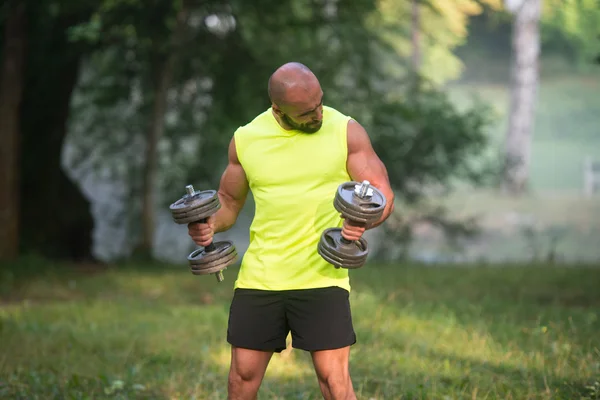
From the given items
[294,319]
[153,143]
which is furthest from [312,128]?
[153,143]

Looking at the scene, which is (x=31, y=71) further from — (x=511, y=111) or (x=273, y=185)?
(x=511, y=111)

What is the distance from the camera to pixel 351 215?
452cm

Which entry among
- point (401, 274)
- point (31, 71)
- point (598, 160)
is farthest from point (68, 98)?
point (598, 160)

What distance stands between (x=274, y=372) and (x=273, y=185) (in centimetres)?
292

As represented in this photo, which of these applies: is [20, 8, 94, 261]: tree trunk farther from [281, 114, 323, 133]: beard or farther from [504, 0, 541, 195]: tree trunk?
[504, 0, 541, 195]: tree trunk

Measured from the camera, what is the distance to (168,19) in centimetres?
1669

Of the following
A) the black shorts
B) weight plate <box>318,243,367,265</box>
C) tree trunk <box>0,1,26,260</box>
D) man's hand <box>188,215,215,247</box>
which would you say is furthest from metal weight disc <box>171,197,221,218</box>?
tree trunk <box>0,1,26,260</box>

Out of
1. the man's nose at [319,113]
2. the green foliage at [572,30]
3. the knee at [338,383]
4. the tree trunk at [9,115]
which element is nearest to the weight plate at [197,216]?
the man's nose at [319,113]

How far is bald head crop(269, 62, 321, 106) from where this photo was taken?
15.8 feet

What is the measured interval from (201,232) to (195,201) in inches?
7.7

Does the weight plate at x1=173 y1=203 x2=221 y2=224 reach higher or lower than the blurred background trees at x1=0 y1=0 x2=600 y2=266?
higher

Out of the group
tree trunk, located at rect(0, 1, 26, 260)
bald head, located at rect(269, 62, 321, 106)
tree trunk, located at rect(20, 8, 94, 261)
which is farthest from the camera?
tree trunk, located at rect(20, 8, 94, 261)

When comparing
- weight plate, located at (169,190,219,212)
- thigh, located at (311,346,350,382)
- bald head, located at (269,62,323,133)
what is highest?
bald head, located at (269,62,323,133)

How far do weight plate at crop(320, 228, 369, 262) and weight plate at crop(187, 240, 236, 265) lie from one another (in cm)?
60
